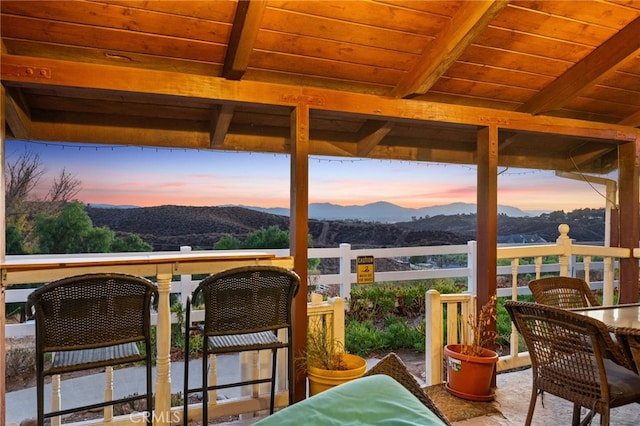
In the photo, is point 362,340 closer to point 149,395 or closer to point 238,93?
point 149,395

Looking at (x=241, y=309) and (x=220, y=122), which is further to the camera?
(x=220, y=122)

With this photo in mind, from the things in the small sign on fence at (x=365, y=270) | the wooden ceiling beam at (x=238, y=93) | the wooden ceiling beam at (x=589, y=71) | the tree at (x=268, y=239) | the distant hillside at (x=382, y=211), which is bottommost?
the small sign on fence at (x=365, y=270)

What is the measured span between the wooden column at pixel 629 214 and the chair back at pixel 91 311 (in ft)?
13.0

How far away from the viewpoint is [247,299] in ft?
7.11

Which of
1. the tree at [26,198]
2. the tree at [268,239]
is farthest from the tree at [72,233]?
the tree at [268,239]

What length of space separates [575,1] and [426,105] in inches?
40.5

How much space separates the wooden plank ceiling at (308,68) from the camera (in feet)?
7.01

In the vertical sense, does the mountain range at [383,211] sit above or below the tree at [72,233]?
above

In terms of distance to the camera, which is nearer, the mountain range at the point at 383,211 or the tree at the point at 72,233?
the tree at the point at 72,233

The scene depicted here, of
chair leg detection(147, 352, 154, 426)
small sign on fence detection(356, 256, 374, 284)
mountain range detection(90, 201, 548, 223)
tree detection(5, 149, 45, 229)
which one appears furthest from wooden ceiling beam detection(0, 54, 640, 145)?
mountain range detection(90, 201, 548, 223)

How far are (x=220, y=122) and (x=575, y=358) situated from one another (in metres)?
2.57

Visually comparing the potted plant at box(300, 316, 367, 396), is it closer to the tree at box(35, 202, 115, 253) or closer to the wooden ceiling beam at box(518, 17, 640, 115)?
A: the wooden ceiling beam at box(518, 17, 640, 115)

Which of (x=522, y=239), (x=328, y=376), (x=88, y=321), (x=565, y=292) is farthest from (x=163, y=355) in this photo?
(x=522, y=239)

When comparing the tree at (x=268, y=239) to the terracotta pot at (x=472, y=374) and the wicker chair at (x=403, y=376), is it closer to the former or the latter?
the terracotta pot at (x=472, y=374)
